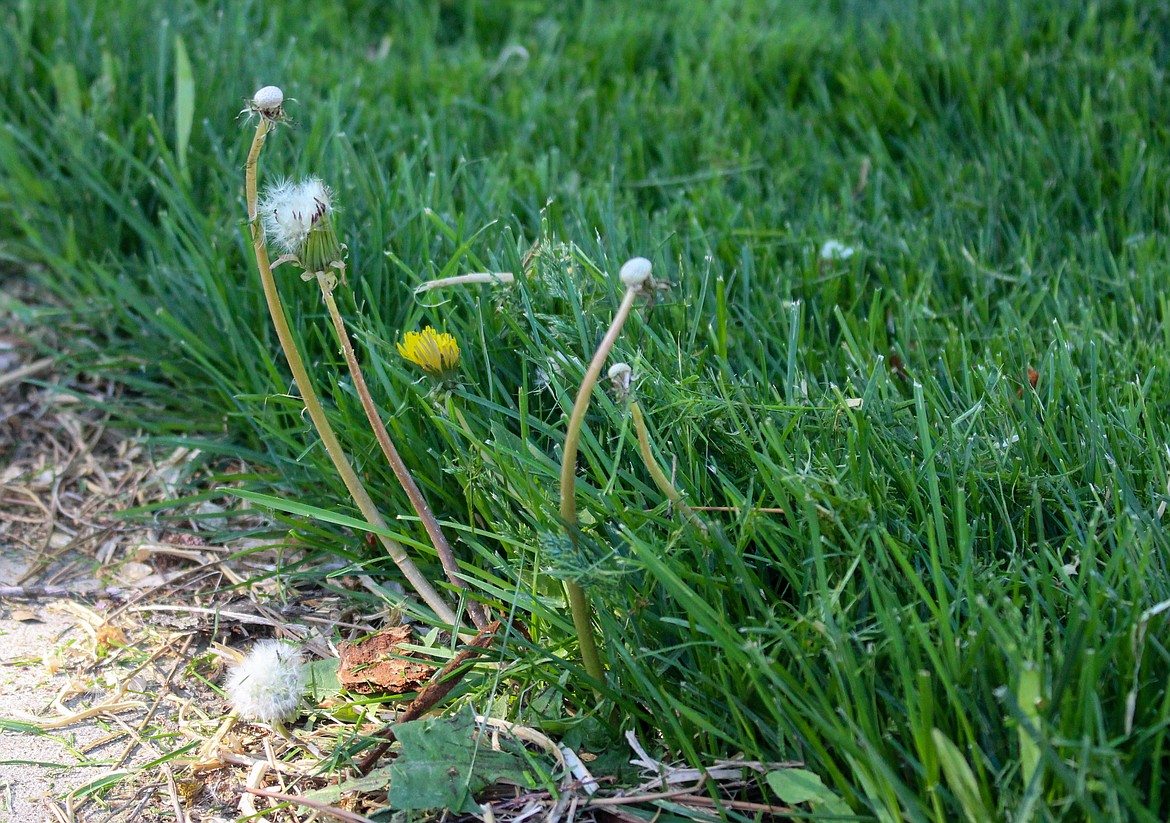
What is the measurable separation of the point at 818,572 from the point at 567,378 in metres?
0.59

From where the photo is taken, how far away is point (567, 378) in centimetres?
173

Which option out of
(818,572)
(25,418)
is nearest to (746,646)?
(818,572)

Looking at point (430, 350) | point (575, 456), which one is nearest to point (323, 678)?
point (430, 350)

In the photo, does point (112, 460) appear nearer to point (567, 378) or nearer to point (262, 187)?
point (262, 187)

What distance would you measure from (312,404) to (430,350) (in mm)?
195

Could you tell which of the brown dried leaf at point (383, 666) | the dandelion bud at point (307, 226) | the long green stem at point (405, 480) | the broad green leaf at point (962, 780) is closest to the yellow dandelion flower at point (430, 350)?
the long green stem at point (405, 480)

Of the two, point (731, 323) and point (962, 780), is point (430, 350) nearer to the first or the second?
point (731, 323)

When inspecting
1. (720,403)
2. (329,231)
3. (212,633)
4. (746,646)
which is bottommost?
(212,633)

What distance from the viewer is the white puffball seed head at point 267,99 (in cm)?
131

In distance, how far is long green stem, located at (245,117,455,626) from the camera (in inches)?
55.2

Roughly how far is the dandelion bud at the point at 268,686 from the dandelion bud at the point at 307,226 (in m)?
0.62

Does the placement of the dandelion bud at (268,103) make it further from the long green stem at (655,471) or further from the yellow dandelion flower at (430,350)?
the long green stem at (655,471)

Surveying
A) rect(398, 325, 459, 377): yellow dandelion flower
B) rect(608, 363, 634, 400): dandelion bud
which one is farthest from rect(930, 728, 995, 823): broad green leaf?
rect(398, 325, 459, 377): yellow dandelion flower

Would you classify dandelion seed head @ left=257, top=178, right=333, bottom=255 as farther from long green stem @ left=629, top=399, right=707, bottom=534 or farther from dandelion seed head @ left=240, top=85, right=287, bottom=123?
long green stem @ left=629, top=399, right=707, bottom=534
